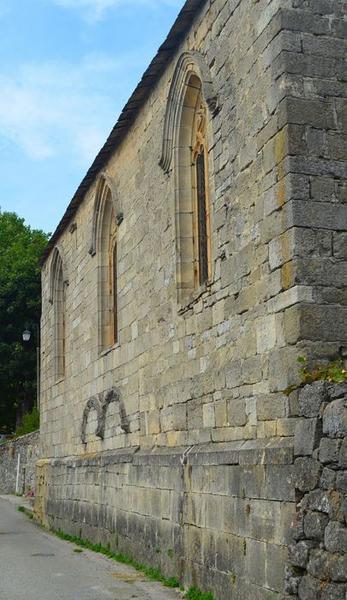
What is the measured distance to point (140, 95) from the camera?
1080cm

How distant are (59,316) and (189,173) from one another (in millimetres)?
8100

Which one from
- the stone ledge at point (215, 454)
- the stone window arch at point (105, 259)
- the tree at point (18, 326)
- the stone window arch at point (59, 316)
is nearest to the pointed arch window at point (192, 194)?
the stone ledge at point (215, 454)

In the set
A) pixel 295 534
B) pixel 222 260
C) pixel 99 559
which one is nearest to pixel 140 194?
pixel 222 260

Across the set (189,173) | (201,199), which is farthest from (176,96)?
(201,199)

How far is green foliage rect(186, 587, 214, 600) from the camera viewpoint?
24.5 ft

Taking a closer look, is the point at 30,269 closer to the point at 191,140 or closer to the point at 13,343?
the point at 13,343

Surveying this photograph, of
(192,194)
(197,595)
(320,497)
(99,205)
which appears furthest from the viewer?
(99,205)

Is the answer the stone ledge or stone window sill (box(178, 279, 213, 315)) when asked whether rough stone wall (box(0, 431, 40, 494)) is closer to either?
the stone ledge

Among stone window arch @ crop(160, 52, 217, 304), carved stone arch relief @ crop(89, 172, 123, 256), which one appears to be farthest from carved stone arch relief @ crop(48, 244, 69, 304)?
stone window arch @ crop(160, 52, 217, 304)

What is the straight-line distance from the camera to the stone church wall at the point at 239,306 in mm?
6445

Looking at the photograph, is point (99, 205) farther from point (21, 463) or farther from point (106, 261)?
point (21, 463)

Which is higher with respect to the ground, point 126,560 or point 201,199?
point 201,199

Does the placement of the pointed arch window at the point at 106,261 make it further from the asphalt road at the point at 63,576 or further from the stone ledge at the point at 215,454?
the asphalt road at the point at 63,576

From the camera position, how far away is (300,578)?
5.71 meters
